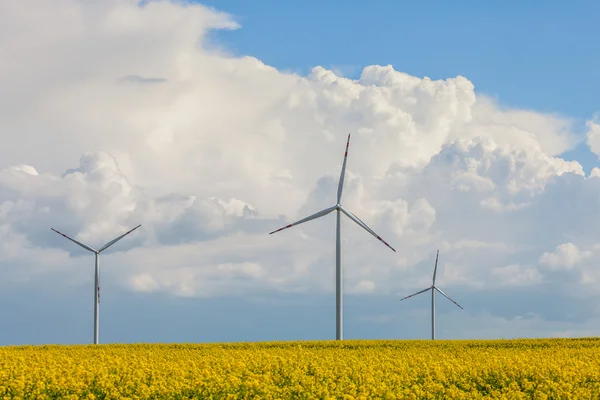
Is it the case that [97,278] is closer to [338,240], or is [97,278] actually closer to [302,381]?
[338,240]

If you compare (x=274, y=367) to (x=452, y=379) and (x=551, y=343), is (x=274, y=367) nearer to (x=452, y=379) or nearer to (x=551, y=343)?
(x=452, y=379)

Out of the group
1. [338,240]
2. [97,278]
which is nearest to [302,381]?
[338,240]

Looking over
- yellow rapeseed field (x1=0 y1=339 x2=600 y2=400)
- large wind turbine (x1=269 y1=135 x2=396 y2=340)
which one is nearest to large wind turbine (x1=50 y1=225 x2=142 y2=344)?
large wind turbine (x1=269 y1=135 x2=396 y2=340)

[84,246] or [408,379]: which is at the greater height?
[84,246]

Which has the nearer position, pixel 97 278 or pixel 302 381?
pixel 302 381

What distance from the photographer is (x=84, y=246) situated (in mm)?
64750

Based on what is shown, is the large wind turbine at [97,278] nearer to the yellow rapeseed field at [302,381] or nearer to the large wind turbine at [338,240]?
the large wind turbine at [338,240]

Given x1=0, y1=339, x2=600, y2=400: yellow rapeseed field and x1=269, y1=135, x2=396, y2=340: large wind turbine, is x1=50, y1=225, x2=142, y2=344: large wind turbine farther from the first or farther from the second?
x1=0, y1=339, x2=600, y2=400: yellow rapeseed field

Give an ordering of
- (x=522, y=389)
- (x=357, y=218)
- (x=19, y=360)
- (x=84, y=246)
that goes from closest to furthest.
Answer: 1. (x=522, y=389)
2. (x=19, y=360)
3. (x=357, y=218)
4. (x=84, y=246)

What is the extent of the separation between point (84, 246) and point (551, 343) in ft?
132

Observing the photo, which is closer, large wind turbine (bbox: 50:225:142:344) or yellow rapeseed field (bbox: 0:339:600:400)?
yellow rapeseed field (bbox: 0:339:600:400)

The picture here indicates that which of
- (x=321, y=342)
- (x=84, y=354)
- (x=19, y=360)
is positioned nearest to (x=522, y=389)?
(x=19, y=360)

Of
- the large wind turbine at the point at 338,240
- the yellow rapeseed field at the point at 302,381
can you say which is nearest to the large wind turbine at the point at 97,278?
the large wind turbine at the point at 338,240

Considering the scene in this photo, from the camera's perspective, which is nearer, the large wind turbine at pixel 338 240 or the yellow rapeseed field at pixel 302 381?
the yellow rapeseed field at pixel 302 381
